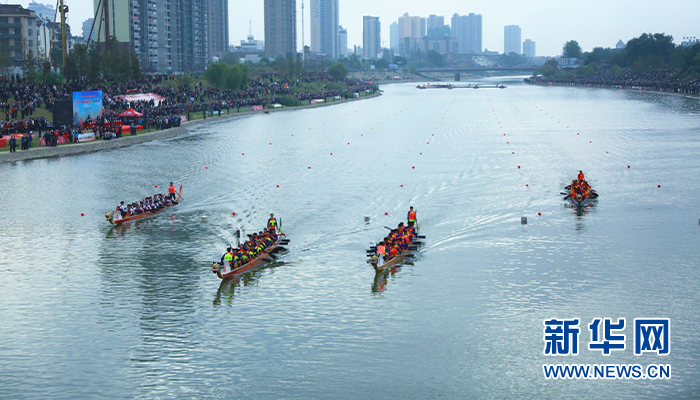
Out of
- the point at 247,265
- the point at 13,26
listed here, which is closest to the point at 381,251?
the point at 247,265

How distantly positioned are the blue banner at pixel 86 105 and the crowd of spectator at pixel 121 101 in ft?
3.65

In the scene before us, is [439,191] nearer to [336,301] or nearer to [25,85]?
[336,301]

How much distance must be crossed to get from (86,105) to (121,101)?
1313 centimetres

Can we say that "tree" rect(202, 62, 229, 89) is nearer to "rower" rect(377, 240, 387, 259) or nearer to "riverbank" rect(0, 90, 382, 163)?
"riverbank" rect(0, 90, 382, 163)

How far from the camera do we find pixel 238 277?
3231 centimetres

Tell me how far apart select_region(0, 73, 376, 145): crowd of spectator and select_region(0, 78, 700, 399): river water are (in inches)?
342

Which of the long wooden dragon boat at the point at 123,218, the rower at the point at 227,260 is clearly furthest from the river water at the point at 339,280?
the rower at the point at 227,260

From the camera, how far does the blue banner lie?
73.0 meters

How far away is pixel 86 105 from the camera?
243 feet

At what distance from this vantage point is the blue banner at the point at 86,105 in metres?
73.0

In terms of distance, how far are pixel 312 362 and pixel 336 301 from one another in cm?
551

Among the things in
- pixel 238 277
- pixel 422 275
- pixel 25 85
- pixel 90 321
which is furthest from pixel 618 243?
pixel 25 85

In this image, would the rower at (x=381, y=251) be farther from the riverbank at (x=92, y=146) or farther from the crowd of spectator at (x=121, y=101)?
the crowd of spectator at (x=121, y=101)

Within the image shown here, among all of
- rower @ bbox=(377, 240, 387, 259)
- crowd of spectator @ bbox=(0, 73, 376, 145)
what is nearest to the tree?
crowd of spectator @ bbox=(0, 73, 376, 145)
